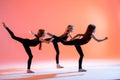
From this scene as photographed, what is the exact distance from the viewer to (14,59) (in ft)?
8.32

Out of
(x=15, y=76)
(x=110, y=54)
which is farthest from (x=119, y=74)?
(x=110, y=54)

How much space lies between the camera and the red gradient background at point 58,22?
253 centimetres

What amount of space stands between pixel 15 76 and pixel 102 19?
1589 millimetres

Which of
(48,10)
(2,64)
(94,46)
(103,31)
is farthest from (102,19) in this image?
(2,64)

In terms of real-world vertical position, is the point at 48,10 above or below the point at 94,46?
above

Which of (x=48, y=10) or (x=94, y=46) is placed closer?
(x=48, y=10)

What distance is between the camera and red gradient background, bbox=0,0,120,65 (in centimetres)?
253

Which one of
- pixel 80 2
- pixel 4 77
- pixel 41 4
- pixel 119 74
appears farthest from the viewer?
pixel 80 2

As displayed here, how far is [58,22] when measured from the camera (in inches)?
109

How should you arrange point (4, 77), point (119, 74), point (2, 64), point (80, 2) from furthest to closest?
point (80, 2)
point (2, 64)
point (119, 74)
point (4, 77)

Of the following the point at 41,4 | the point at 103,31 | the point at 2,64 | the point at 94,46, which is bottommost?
the point at 2,64

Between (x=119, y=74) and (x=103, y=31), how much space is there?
1110 mm

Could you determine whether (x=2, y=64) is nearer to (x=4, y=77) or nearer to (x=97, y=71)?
(x=4, y=77)

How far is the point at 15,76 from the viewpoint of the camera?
176 centimetres
